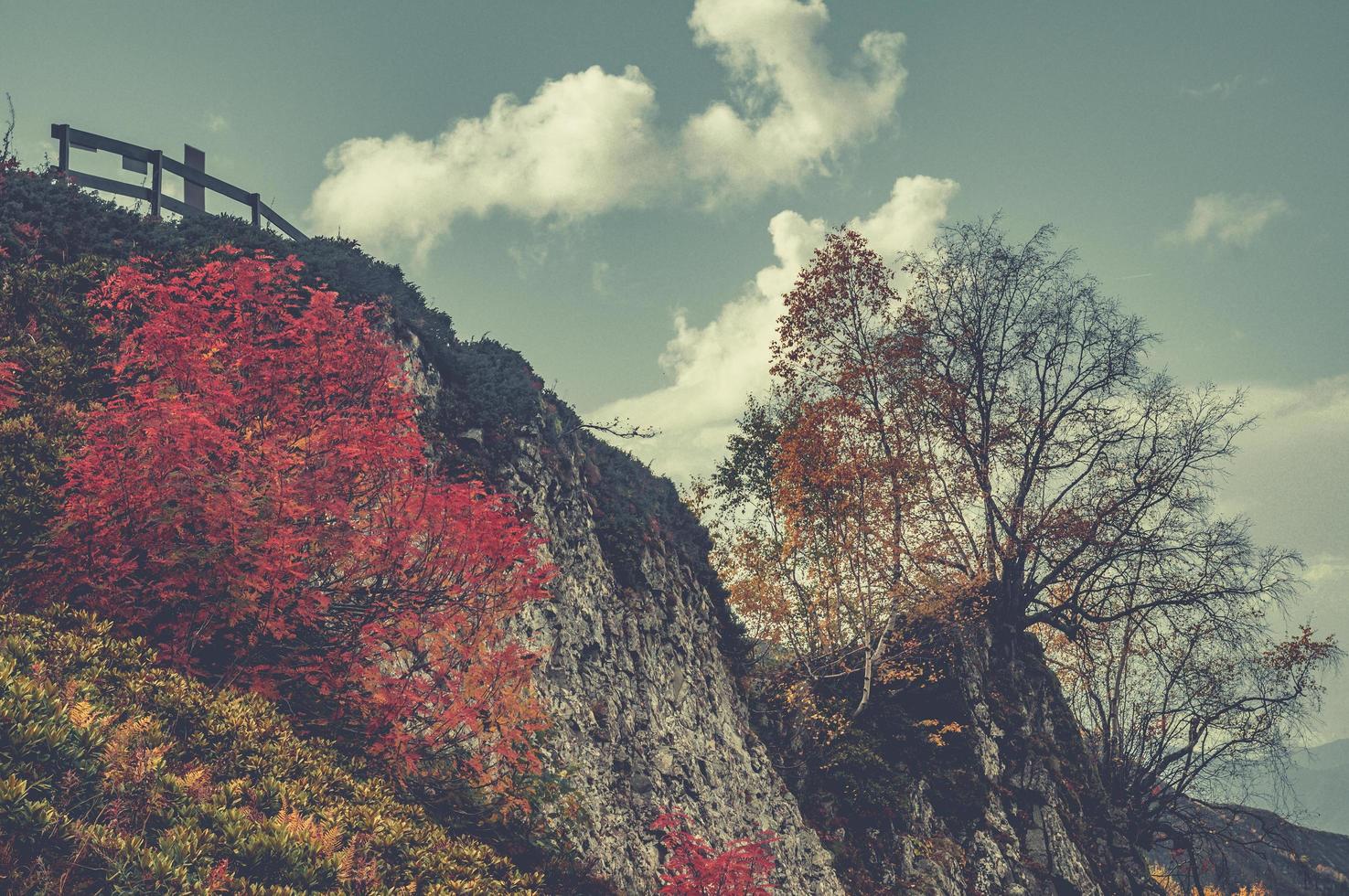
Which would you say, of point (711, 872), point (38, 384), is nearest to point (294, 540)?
point (38, 384)

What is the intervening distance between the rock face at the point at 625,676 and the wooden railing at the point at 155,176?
20.9 feet

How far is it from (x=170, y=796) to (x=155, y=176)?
1522 cm

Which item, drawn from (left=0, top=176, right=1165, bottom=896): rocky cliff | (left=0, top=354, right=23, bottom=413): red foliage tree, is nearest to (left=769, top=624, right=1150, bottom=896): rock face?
(left=0, top=176, right=1165, bottom=896): rocky cliff

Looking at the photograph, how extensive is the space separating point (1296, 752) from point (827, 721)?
12.5 metres

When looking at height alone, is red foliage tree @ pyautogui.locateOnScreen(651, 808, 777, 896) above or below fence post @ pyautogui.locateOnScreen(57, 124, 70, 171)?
below

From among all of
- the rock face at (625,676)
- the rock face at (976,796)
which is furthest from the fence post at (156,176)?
the rock face at (976,796)

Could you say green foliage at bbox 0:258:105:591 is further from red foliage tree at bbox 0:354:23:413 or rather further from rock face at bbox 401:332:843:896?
rock face at bbox 401:332:843:896

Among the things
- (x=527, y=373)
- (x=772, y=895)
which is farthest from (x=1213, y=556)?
(x=527, y=373)

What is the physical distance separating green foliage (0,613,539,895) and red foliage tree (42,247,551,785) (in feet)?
2.68

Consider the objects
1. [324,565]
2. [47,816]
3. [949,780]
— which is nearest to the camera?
[47,816]

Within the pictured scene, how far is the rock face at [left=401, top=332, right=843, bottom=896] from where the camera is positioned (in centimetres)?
1331

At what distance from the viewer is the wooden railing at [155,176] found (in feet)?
47.2

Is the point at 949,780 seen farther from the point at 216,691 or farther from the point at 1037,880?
the point at 216,691

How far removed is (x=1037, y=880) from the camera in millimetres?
17094
